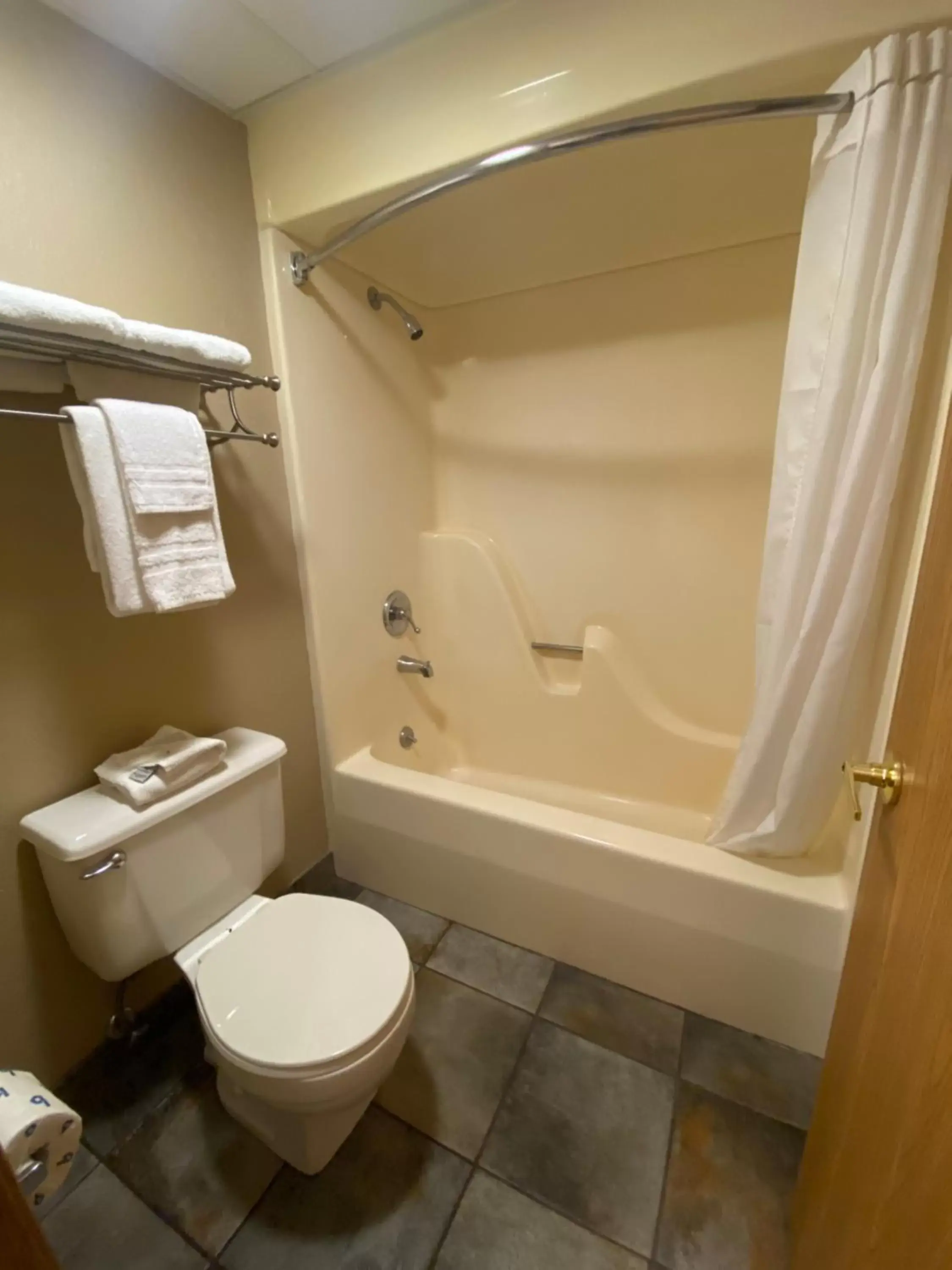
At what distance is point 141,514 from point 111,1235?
4.12 ft

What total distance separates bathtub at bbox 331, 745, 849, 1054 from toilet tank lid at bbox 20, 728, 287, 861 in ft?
1.77

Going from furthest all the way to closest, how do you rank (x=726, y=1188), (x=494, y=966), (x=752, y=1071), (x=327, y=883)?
(x=327, y=883) → (x=494, y=966) → (x=752, y=1071) → (x=726, y=1188)

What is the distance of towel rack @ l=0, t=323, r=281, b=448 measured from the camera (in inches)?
34.2

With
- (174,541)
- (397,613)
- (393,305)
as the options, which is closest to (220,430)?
(174,541)

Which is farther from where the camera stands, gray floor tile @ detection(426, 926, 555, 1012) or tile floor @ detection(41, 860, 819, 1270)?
gray floor tile @ detection(426, 926, 555, 1012)

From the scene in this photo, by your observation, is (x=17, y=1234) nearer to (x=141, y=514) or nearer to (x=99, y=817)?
(x=99, y=817)

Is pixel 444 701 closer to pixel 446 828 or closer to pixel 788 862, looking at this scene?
pixel 446 828

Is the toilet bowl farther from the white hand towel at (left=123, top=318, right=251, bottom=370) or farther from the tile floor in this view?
the white hand towel at (left=123, top=318, right=251, bottom=370)

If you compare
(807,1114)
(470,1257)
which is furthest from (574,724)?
(470,1257)

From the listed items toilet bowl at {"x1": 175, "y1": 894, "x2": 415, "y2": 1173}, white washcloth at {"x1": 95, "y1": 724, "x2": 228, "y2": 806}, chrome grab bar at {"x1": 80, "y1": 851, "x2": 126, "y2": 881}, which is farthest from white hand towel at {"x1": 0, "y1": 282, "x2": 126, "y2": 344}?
toilet bowl at {"x1": 175, "y1": 894, "x2": 415, "y2": 1173}

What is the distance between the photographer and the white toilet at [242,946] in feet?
2.97

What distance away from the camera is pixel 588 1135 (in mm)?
1088

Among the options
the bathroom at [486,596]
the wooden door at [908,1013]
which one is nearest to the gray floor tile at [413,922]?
the bathroom at [486,596]

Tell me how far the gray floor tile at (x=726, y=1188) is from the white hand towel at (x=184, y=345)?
69.7 inches
